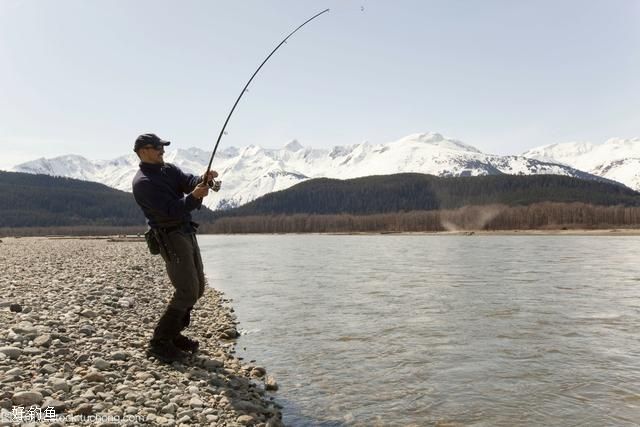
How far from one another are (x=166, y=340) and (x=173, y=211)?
6.87ft

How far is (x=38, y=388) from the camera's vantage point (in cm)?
557

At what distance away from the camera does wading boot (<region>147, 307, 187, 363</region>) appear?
291 inches

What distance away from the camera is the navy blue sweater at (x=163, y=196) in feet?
22.2

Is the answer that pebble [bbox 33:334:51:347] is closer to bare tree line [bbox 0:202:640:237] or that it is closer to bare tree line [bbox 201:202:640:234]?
bare tree line [bbox 201:202:640:234]

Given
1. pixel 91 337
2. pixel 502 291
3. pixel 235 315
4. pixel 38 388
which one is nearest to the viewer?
pixel 38 388

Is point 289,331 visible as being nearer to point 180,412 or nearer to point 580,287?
point 180,412

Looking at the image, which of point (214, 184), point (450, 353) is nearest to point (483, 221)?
point (450, 353)

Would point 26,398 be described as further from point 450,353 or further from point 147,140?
point 450,353

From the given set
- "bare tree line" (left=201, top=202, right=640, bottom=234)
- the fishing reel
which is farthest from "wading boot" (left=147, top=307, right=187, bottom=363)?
"bare tree line" (left=201, top=202, right=640, bottom=234)

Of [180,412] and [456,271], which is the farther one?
[456,271]

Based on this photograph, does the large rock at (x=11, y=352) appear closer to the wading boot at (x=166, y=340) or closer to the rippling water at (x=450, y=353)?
the wading boot at (x=166, y=340)

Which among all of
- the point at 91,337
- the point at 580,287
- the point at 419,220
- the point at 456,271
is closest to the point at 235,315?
the point at 91,337

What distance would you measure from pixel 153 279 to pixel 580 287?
16.7m

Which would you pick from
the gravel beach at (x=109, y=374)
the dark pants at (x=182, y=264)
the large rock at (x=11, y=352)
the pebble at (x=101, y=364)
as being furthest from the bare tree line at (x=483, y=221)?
the large rock at (x=11, y=352)
